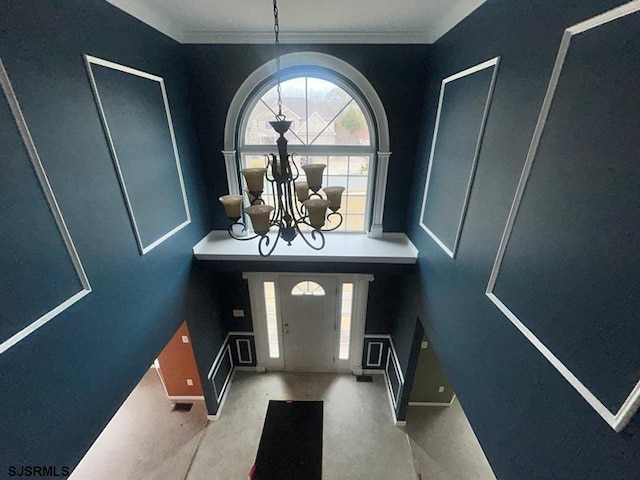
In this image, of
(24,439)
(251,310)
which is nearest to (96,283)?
(24,439)

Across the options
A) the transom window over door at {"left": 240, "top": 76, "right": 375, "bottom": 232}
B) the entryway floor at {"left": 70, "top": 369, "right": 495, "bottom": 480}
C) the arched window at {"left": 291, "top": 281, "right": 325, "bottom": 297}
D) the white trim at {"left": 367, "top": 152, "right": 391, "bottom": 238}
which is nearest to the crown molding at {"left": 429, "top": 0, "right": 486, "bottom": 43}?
the transom window over door at {"left": 240, "top": 76, "right": 375, "bottom": 232}

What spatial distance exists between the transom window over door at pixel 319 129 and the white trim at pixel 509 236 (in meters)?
1.95

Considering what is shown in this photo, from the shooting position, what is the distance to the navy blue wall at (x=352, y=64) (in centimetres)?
268

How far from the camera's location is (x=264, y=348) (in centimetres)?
406

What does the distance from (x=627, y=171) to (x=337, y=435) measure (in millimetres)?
3652

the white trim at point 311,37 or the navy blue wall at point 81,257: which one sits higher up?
the white trim at point 311,37

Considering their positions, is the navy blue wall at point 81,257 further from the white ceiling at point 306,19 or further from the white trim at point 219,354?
the white trim at point 219,354

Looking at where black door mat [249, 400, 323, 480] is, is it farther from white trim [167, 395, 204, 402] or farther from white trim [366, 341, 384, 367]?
white trim [167, 395, 204, 402]

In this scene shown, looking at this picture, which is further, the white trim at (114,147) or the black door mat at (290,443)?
the black door mat at (290,443)

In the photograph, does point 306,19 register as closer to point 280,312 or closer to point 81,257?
point 81,257

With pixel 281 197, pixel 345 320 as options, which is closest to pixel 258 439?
pixel 345 320

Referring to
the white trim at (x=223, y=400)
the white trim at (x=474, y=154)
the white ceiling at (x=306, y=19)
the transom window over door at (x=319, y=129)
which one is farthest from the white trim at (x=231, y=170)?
the white trim at (x=223, y=400)

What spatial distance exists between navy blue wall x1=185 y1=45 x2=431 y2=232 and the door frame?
1339 mm

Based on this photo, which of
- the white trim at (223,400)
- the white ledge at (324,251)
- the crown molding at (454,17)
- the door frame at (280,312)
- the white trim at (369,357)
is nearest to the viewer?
the crown molding at (454,17)
